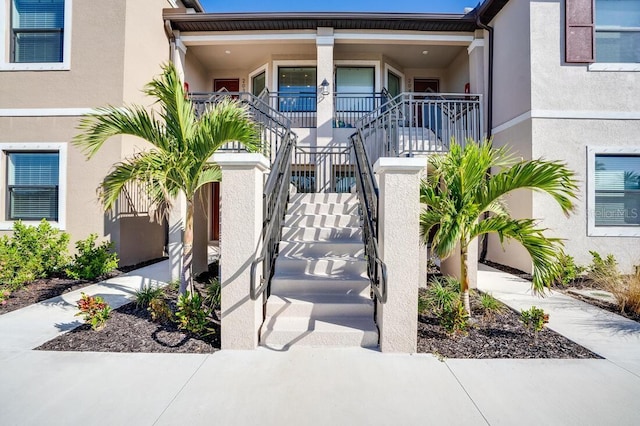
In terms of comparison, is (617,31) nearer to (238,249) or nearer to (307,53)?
(307,53)

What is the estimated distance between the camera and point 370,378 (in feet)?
9.14

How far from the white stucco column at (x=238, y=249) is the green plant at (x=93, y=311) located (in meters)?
1.55

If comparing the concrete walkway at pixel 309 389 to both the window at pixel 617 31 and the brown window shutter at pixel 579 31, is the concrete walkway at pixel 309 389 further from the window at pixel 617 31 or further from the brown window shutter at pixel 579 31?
the window at pixel 617 31

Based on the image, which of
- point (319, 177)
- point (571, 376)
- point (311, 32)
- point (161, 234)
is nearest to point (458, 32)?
point (311, 32)

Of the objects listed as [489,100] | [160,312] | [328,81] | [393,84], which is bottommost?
[160,312]

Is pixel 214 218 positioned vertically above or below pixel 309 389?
above

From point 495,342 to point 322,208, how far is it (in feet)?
11.9

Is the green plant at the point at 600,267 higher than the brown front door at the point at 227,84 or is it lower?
lower

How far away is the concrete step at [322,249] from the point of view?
4789 mm

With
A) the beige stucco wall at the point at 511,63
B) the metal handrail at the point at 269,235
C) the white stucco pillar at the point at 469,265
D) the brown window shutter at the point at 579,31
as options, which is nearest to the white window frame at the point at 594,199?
the beige stucco wall at the point at 511,63

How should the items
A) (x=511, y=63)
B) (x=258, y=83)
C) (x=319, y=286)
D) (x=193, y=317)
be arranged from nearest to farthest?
(x=193, y=317) < (x=319, y=286) < (x=511, y=63) < (x=258, y=83)

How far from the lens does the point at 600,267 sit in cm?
597

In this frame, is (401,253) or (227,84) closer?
(401,253)

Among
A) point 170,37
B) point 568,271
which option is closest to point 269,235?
point 568,271
